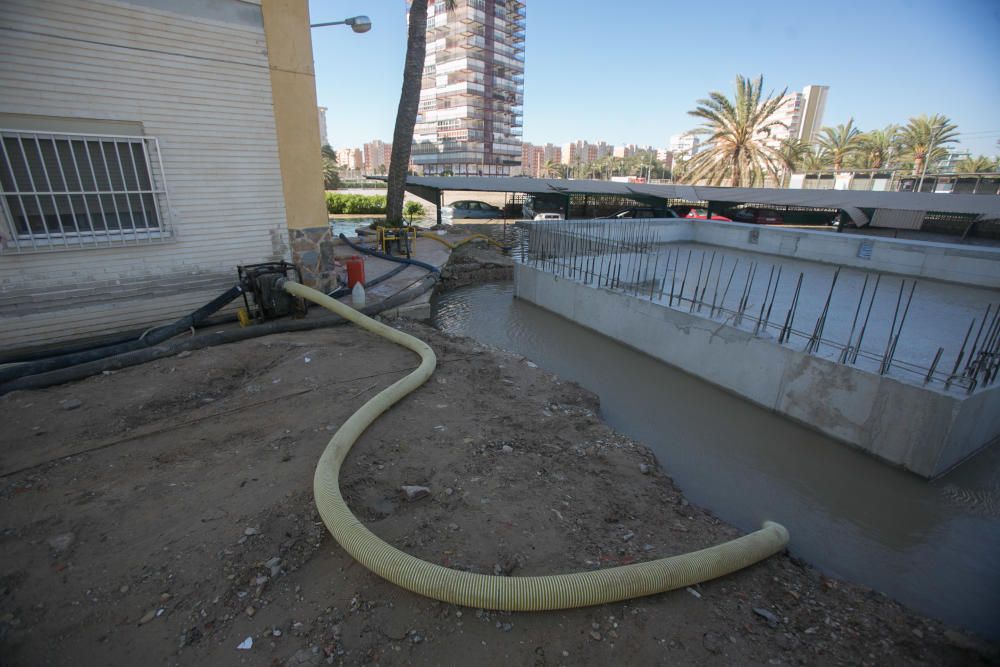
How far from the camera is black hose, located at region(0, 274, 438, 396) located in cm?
548

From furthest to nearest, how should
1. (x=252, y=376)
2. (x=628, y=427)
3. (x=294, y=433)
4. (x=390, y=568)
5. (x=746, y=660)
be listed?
(x=628, y=427) → (x=252, y=376) → (x=294, y=433) → (x=390, y=568) → (x=746, y=660)

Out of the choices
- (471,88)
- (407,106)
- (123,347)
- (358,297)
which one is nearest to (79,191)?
(123,347)

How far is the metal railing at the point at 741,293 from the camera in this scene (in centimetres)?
595

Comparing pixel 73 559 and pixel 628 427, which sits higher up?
pixel 73 559

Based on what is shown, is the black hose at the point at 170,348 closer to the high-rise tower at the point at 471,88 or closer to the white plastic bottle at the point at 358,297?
the white plastic bottle at the point at 358,297

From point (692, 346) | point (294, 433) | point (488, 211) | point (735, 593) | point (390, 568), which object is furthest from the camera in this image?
point (488, 211)

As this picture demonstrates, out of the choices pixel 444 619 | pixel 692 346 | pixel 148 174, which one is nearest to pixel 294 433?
pixel 444 619

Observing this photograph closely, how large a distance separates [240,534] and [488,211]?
2522 centimetres

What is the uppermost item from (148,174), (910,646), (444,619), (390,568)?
(148,174)

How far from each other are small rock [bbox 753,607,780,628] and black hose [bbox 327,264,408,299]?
334 inches

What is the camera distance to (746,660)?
279 cm

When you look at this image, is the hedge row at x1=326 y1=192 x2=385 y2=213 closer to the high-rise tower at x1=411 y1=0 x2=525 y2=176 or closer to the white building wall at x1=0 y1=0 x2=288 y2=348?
the white building wall at x1=0 y1=0 x2=288 y2=348

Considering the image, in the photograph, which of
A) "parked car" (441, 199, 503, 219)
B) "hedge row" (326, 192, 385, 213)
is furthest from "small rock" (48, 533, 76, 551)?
"hedge row" (326, 192, 385, 213)

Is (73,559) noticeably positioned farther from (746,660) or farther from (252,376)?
(746,660)
